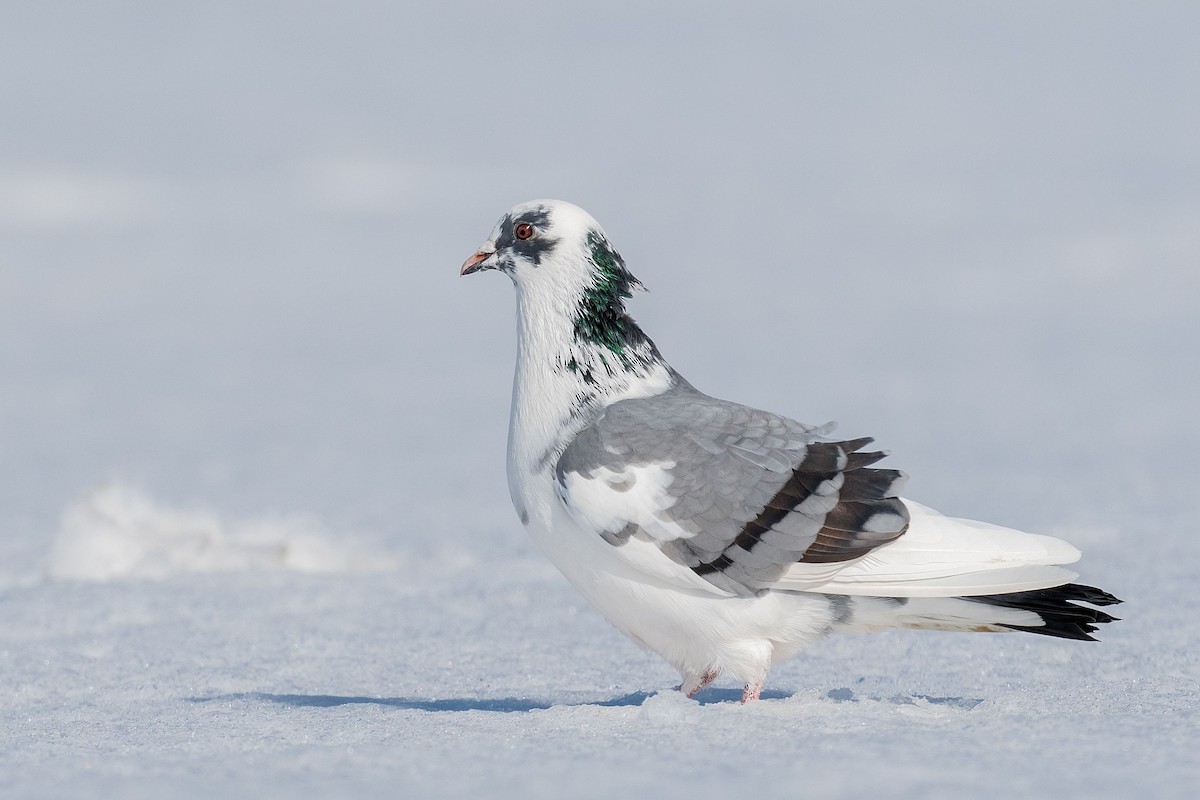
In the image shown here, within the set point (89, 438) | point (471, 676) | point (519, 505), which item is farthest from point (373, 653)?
point (89, 438)

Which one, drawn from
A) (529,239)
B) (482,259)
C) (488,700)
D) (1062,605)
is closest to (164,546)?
(488,700)

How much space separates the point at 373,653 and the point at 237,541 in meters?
2.07

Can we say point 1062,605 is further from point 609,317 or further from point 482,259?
point 482,259

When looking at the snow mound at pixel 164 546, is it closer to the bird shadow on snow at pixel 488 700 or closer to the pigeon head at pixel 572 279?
the bird shadow on snow at pixel 488 700

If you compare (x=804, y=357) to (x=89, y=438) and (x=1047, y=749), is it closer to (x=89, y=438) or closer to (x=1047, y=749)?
(x=89, y=438)

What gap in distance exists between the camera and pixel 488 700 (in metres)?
4.58

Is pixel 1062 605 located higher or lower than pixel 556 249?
lower

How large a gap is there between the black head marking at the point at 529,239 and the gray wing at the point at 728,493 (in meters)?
0.67

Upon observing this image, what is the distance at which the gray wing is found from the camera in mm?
3906

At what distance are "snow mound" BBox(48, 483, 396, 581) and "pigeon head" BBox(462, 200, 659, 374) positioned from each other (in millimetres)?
2818

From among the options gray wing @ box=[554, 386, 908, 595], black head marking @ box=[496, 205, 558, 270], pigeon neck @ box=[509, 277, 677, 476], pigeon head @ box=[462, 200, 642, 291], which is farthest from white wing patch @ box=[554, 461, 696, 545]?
black head marking @ box=[496, 205, 558, 270]

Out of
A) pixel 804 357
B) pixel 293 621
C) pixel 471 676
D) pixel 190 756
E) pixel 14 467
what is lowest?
pixel 190 756

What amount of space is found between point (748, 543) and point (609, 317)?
0.91 m

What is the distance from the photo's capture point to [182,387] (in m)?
12.1
